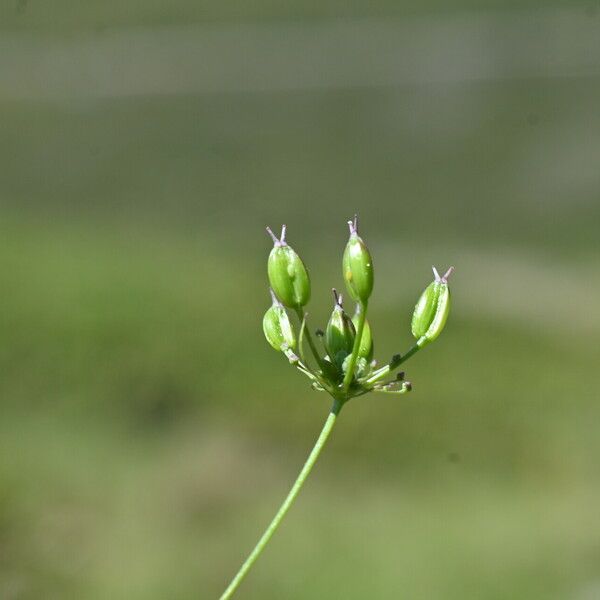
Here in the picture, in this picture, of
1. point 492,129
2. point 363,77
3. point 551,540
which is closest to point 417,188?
point 492,129

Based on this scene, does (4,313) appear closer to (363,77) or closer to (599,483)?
(599,483)

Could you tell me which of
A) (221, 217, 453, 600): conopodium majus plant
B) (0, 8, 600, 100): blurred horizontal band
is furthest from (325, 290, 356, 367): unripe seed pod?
(0, 8, 600, 100): blurred horizontal band

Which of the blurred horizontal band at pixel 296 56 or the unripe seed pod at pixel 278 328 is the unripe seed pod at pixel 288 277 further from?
the blurred horizontal band at pixel 296 56

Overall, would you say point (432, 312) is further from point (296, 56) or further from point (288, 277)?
point (296, 56)

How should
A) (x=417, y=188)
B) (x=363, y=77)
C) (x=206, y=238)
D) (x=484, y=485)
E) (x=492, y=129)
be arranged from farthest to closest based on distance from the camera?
(x=363, y=77), (x=492, y=129), (x=417, y=188), (x=206, y=238), (x=484, y=485)

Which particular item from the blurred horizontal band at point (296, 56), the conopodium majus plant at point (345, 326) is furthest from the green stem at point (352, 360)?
the blurred horizontal band at point (296, 56)
